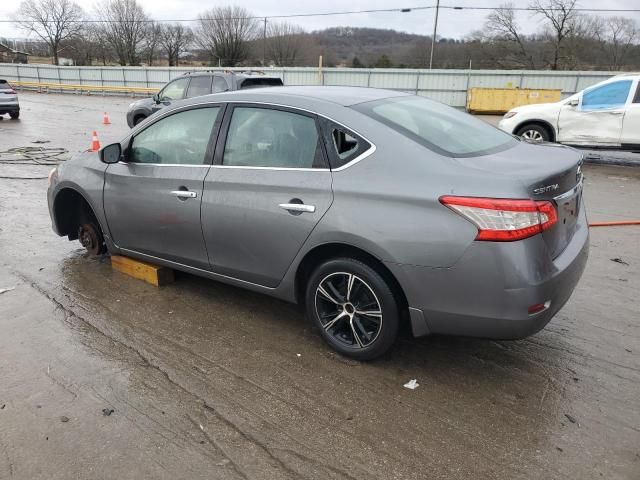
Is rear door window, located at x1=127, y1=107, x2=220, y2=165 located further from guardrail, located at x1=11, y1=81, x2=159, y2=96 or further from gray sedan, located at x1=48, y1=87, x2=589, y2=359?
guardrail, located at x1=11, y1=81, x2=159, y2=96

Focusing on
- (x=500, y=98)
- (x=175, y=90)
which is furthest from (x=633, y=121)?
(x=500, y=98)

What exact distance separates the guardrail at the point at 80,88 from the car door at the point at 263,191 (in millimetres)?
31648

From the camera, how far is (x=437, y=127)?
3467 mm

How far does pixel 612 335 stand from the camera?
3.68m

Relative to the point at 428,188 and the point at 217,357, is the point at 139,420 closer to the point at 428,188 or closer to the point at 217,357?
the point at 217,357

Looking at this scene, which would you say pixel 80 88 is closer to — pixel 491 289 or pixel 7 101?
pixel 7 101

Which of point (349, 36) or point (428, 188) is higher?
point (349, 36)

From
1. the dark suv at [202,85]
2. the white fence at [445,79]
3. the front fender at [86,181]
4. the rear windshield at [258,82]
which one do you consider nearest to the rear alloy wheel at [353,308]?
the front fender at [86,181]

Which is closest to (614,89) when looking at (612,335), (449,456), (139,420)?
(612,335)

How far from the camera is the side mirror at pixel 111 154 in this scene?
14.3ft

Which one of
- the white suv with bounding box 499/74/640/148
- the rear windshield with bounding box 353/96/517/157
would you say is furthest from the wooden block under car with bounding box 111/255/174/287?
the white suv with bounding box 499/74/640/148

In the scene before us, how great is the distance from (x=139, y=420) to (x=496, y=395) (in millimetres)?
2058

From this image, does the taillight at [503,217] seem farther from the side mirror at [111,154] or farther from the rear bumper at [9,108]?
the rear bumper at [9,108]

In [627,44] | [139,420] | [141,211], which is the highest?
[627,44]
